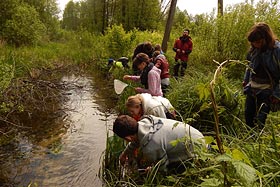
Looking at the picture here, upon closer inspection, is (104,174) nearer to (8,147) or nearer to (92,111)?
(8,147)

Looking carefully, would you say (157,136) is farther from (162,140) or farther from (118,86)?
(118,86)

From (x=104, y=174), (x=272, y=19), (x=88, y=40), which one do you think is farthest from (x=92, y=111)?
(x=88, y=40)

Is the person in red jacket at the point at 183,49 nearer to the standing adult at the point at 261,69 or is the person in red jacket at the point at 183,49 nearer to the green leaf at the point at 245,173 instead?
the standing adult at the point at 261,69

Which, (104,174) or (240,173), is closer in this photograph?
(240,173)

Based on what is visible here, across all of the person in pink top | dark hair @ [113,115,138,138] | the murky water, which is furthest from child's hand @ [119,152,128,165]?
the person in pink top

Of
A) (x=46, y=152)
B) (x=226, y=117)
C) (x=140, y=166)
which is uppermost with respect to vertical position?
(x=226, y=117)

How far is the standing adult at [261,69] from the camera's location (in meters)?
2.94

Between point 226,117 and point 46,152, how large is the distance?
9.32 ft

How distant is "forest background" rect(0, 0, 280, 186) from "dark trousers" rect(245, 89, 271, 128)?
162mm

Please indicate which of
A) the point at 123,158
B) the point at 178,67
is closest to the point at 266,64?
the point at 123,158

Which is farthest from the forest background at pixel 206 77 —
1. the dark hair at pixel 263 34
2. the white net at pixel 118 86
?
the dark hair at pixel 263 34

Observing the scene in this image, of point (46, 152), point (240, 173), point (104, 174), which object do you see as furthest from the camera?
point (46, 152)

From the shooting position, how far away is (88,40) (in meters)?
15.8

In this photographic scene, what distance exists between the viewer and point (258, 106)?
3316mm
